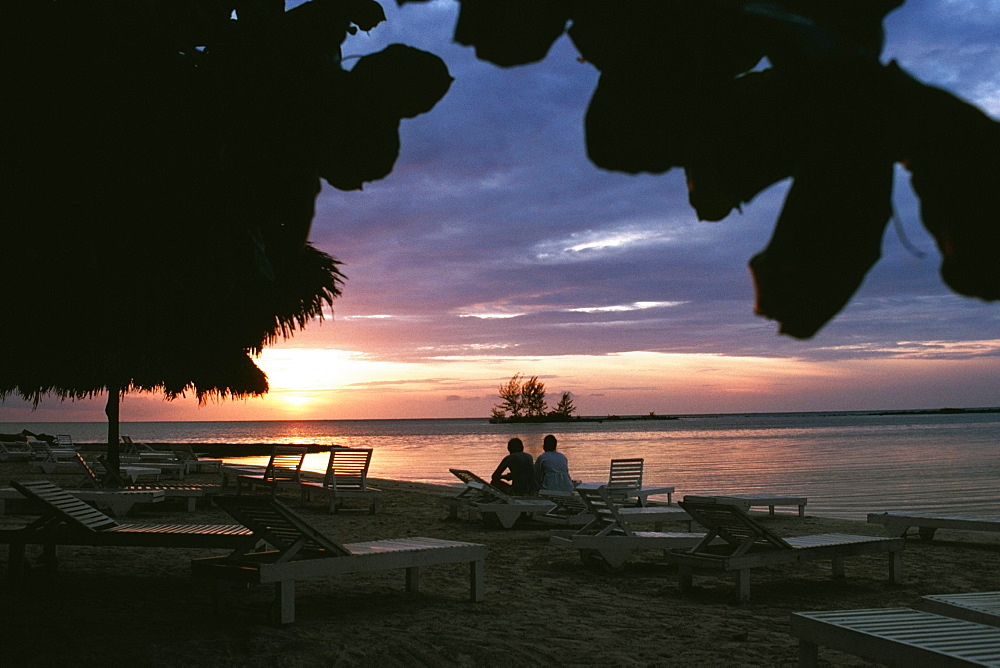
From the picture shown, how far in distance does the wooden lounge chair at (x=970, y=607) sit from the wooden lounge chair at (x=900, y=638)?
308 mm

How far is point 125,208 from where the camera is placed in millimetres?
1971

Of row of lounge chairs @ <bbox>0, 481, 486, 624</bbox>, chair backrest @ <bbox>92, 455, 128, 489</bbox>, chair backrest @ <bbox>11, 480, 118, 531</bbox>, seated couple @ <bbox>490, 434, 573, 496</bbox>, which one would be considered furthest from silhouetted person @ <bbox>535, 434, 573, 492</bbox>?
chair backrest @ <bbox>92, 455, 128, 489</bbox>

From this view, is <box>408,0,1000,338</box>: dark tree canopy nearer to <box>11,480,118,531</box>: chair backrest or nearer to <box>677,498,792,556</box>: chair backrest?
<box>677,498,792,556</box>: chair backrest

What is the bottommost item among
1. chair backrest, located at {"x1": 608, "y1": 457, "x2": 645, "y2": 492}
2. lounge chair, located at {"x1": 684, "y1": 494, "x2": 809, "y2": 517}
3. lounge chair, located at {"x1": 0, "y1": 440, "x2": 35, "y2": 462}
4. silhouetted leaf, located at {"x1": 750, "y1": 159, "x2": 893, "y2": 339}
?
lounge chair, located at {"x1": 0, "y1": 440, "x2": 35, "y2": 462}

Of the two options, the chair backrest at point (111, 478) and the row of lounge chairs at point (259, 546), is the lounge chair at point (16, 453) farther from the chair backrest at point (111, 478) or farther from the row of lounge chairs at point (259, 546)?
the row of lounge chairs at point (259, 546)

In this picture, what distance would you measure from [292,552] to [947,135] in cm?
504

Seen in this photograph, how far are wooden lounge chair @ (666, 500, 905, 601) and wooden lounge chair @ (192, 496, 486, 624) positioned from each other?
6.82 feet

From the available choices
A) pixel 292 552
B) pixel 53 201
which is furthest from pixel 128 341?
pixel 292 552

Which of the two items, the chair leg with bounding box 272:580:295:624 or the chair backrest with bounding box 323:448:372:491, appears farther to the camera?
the chair backrest with bounding box 323:448:372:491

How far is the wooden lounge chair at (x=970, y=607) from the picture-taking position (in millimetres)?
3947

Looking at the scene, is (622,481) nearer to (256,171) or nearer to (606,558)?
(606,558)

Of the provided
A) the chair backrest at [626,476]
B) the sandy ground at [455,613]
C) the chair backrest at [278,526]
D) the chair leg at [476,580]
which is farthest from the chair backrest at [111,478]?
the chair leg at [476,580]

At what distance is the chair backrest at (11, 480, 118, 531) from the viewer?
21.0ft

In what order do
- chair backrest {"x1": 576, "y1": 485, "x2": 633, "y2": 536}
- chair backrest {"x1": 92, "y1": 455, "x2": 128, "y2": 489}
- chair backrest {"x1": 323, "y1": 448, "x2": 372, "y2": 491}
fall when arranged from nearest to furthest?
chair backrest {"x1": 576, "y1": 485, "x2": 633, "y2": 536} → chair backrest {"x1": 92, "y1": 455, "x2": 128, "y2": 489} → chair backrest {"x1": 323, "y1": 448, "x2": 372, "y2": 491}
